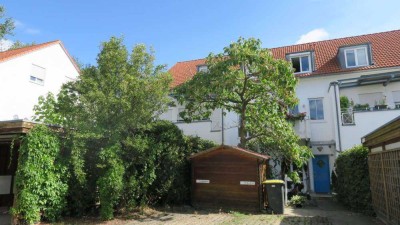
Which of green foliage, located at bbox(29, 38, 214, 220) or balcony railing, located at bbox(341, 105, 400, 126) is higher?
balcony railing, located at bbox(341, 105, 400, 126)

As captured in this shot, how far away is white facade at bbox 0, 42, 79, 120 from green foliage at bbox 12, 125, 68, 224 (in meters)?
11.9

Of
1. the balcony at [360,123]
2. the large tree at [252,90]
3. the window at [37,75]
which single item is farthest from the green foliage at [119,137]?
the window at [37,75]

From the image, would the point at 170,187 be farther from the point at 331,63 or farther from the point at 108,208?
the point at 331,63

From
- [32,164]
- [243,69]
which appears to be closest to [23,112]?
[32,164]

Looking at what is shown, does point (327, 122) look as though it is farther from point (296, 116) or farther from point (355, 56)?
point (355, 56)

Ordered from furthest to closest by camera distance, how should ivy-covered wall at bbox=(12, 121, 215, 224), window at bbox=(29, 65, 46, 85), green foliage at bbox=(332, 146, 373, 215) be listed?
window at bbox=(29, 65, 46, 85) < green foliage at bbox=(332, 146, 373, 215) < ivy-covered wall at bbox=(12, 121, 215, 224)

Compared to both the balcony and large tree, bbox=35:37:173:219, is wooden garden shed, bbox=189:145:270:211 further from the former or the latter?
the balcony

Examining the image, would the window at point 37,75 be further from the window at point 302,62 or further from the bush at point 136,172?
the window at point 302,62

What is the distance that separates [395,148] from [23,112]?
2152 cm

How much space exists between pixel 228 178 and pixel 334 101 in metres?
9.75

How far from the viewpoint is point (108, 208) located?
401 inches

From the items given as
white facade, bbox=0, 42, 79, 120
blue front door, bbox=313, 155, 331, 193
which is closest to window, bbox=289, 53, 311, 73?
blue front door, bbox=313, 155, 331, 193

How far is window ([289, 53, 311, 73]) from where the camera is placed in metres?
22.1

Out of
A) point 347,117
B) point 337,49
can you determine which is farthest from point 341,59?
point 347,117
